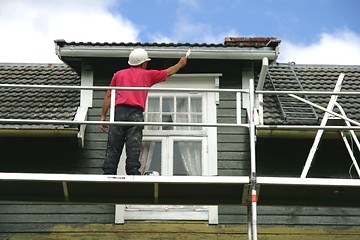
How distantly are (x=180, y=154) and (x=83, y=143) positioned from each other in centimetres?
139

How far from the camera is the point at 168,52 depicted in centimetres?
1049

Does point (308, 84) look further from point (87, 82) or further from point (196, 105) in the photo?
point (87, 82)

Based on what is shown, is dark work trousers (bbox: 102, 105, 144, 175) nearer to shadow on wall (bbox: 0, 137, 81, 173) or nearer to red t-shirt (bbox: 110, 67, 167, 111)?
red t-shirt (bbox: 110, 67, 167, 111)

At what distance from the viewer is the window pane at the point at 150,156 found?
33.2 feet

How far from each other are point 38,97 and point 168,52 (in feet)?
6.99

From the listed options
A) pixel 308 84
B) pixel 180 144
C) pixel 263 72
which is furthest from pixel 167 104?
pixel 308 84

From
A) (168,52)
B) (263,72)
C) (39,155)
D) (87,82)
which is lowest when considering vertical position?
(39,155)

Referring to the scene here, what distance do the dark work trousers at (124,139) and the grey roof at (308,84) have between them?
2.15m

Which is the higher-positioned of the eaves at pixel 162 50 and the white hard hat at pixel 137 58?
the eaves at pixel 162 50

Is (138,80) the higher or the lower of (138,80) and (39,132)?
the higher

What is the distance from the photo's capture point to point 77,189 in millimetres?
8625

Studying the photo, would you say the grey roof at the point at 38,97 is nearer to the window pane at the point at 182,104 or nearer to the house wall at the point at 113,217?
the house wall at the point at 113,217

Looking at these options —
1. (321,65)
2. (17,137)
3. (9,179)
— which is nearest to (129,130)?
(9,179)

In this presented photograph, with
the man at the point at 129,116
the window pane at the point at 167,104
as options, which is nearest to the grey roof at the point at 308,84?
the window pane at the point at 167,104
